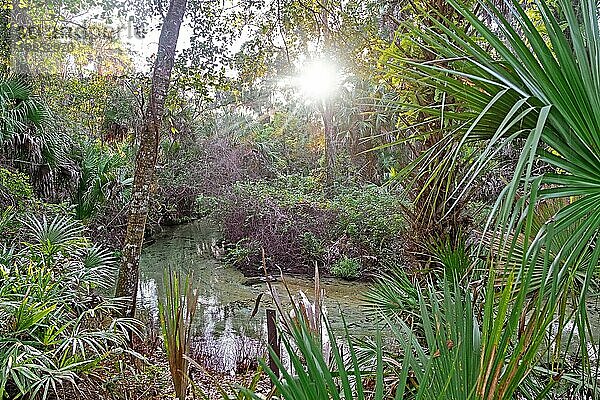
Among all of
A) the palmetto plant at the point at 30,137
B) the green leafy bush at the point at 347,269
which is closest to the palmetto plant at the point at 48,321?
the palmetto plant at the point at 30,137

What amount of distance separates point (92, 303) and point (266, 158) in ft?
35.0

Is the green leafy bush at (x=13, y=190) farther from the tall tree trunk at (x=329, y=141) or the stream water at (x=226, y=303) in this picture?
the tall tree trunk at (x=329, y=141)

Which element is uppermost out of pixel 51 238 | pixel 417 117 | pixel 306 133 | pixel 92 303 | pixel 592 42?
pixel 306 133

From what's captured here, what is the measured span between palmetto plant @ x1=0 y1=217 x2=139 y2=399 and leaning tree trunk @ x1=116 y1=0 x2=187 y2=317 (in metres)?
0.67

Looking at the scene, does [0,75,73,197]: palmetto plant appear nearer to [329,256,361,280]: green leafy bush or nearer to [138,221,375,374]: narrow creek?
[138,221,375,374]: narrow creek

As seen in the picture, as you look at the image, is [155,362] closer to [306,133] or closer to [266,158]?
[266,158]

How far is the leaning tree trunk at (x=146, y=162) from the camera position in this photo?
15.6ft

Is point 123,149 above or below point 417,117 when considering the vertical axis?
above

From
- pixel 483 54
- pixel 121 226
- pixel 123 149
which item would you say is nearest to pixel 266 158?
pixel 123 149

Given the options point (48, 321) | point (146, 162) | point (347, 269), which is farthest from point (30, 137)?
point (347, 269)

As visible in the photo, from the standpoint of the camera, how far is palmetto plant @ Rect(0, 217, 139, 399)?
8.55 feet

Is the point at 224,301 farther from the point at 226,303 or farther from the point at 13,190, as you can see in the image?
the point at 13,190

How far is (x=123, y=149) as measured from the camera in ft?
35.2

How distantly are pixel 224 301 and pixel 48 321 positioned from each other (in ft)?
15.3
